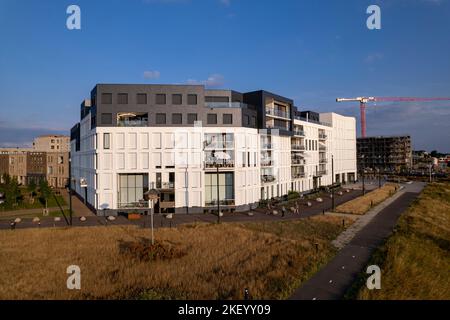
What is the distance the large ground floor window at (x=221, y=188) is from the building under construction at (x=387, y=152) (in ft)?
371

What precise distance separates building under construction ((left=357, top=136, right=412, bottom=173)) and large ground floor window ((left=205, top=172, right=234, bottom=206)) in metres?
113

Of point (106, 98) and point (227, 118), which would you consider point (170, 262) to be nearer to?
point (227, 118)

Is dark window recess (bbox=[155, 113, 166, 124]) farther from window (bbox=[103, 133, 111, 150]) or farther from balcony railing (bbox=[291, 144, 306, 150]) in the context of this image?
balcony railing (bbox=[291, 144, 306, 150])

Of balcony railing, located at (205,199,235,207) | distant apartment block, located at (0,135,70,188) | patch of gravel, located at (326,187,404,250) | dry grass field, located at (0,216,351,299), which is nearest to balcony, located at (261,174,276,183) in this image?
balcony railing, located at (205,199,235,207)

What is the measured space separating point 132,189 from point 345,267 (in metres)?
27.1

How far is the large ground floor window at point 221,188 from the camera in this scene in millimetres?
38062

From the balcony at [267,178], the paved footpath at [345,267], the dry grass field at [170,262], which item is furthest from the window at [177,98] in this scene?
the paved footpath at [345,267]

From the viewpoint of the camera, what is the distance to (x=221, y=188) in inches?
1506

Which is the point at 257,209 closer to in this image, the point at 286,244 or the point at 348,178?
the point at 286,244

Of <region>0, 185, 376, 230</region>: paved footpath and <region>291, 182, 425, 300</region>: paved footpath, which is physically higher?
<region>291, 182, 425, 300</region>: paved footpath

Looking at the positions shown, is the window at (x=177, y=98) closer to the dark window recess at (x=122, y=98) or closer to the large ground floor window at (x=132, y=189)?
the dark window recess at (x=122, y=98)

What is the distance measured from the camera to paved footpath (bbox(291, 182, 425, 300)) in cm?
1340

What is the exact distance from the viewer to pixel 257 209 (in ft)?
131

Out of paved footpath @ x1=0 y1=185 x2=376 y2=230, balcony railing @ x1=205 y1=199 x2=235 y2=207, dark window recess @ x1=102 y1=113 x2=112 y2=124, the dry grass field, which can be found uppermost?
dark window recess @ x1=102 y1=113 x2=112 y2=124
